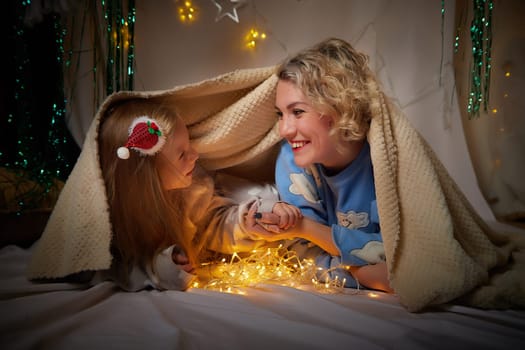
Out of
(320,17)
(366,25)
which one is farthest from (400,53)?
(320,17)

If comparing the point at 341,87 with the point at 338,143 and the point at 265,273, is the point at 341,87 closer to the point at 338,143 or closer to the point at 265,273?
the point at 338,143

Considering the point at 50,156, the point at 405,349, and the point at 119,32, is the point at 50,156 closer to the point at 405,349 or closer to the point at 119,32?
the point at 119,32

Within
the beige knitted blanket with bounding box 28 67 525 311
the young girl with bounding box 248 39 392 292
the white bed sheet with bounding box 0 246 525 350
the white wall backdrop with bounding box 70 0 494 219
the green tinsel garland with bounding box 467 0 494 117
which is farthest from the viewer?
the white wall backdrop with bounding box 70 0 494 219

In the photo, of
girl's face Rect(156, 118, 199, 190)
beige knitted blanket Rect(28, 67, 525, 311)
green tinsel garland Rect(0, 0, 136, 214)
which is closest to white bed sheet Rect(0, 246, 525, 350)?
beige knitted blanket Rect(28, 67, 525, 311)

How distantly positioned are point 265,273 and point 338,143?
430 millimetres

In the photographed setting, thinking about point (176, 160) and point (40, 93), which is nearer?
point (176, 160)

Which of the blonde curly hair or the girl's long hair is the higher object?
the blonde curly hair

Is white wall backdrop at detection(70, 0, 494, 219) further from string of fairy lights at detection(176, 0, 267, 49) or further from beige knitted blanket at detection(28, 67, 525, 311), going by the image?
beige knitted blanket at detection(28, 67, 525, 311)

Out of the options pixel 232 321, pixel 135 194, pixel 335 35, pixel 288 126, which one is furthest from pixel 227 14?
pixel 232 321

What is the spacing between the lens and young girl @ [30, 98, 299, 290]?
36.8 inches

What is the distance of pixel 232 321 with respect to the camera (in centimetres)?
A: 73

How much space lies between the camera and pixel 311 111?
0.96m

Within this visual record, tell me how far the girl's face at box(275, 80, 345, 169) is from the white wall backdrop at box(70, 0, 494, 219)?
657mm

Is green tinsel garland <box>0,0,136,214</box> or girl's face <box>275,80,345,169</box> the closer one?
girl's face <box>275,80,345,169</box>
